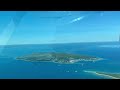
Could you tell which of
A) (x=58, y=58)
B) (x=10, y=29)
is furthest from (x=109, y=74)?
(x=10, y=29)

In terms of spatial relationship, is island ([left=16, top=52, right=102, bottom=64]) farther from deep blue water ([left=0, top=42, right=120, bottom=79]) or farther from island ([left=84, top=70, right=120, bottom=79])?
island ([left=84, top=70, right=120, bottom=79])

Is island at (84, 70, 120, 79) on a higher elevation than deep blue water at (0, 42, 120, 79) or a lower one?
lower

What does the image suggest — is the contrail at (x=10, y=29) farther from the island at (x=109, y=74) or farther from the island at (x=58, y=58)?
the island at (x=109, y=74)

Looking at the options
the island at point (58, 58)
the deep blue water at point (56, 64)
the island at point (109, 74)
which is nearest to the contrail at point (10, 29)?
the deep blue water at point (56, 64)

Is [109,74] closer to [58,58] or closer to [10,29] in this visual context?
[58,58]

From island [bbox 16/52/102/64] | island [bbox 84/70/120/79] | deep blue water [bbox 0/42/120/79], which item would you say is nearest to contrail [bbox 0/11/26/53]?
deep blue water [bbox 0/42/120/79]
